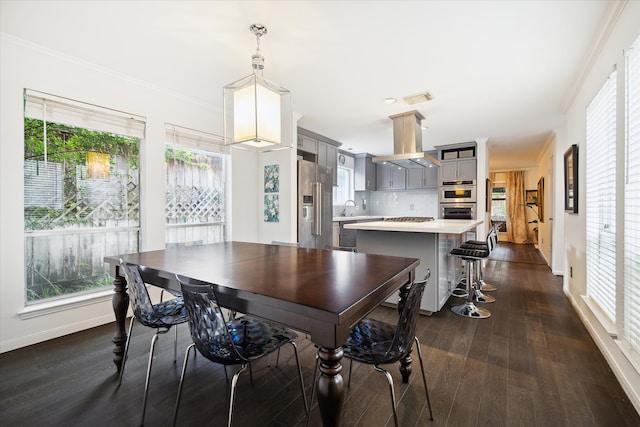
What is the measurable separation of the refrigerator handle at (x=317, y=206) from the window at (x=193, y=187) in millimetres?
1303

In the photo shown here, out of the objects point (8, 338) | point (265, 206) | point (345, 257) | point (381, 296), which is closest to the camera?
point (381, 296)

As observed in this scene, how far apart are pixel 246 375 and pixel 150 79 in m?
2.95

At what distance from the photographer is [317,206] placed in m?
4.36

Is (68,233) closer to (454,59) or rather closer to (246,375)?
(246,375)

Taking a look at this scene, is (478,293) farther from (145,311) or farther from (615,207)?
(145,311)

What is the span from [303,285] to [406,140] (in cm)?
317

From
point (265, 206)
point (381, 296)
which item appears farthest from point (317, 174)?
point (381, 296)

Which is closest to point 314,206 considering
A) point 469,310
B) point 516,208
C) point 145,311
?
point 469,310

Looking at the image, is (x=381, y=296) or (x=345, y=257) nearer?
(x=381, y=296)

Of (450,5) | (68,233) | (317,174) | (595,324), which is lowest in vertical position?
(595,324)

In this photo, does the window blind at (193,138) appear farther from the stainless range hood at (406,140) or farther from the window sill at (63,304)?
the stainless range hood at (406,140)

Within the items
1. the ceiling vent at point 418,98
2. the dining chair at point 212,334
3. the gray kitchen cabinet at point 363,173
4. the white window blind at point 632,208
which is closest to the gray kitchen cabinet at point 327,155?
the gray kitchen cabinet at point 363,173

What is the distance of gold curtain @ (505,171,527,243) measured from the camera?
29.5ft

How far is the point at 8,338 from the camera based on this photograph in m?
2.27
